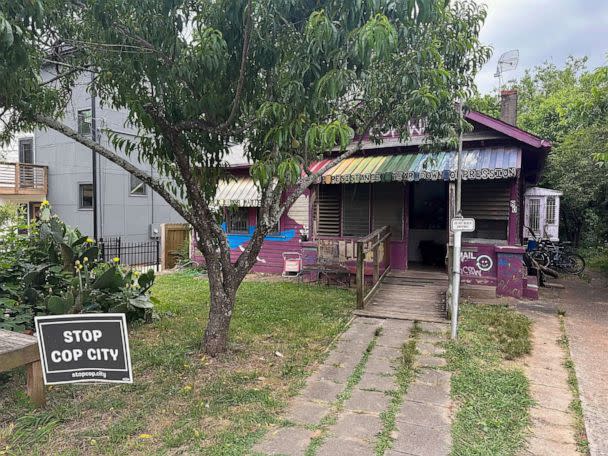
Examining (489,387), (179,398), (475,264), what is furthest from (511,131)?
(179,398)

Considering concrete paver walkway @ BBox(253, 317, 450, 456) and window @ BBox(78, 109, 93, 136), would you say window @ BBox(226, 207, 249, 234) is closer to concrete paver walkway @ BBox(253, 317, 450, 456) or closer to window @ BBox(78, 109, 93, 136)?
window @ BBox(78, 109, 93, 136)

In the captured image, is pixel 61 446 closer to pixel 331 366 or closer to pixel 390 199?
pixel 331 366

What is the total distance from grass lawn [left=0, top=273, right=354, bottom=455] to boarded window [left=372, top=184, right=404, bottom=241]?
382 cm

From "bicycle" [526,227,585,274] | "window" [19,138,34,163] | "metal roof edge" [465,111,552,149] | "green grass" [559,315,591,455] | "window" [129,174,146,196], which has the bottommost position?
"green grass" [559,315,591,455]

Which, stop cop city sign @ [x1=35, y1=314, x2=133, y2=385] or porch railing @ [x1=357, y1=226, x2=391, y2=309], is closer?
stop cop city sign @ [x1=35, y1=314, x2=133, y2=385]

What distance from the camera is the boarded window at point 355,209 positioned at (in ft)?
31.9

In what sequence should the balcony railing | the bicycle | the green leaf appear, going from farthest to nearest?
1. the balcony railing
2. the bicycle
3. the green leaf

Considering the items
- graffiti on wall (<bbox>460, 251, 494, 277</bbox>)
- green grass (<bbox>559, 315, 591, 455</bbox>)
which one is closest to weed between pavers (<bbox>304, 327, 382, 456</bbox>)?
green grass (<bbox>559, 315, 591, 455</bbox>)

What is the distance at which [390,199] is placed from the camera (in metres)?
9.52

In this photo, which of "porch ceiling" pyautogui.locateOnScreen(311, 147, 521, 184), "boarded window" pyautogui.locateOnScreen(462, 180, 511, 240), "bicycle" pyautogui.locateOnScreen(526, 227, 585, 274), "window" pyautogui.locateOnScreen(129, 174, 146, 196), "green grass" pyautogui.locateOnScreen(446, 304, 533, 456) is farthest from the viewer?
"window" pyautogui.locateOnScreen(129, 174, 146, 196)

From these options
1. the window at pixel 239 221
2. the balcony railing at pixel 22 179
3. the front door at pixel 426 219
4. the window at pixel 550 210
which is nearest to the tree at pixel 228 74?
the front door at pixel 426 219

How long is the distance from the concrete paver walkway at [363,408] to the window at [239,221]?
6518 mm

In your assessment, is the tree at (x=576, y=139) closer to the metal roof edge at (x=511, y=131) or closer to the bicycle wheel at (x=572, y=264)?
the metal roof edge at (x=511, y=131)

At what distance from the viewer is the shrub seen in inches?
190
